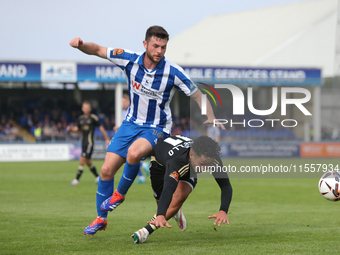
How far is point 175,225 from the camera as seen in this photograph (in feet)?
22.6

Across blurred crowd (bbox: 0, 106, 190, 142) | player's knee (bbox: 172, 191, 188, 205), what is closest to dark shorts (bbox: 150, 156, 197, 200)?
player's knee (bbox: 172, 191, 188, 205)

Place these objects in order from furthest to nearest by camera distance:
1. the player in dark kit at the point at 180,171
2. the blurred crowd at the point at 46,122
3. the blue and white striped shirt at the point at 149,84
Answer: the blurred crowd at the point at 46,122, the blue and white striped shirt at the point at 149,84, the player in dark kit at the point at 180,171

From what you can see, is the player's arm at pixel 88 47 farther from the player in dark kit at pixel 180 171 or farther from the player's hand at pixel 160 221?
the player's hand at pixel 160 221

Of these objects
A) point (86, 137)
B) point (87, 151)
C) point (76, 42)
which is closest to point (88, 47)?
point (76, 42)

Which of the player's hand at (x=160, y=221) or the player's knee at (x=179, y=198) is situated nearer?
the player's hand at (x=160, y=221)

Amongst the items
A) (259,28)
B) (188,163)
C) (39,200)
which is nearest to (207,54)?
(259,28)

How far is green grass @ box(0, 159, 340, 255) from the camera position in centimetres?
502

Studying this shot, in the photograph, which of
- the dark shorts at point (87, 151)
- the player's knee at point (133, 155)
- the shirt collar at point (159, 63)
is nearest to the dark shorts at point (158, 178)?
the player's knee at point (133, 155)

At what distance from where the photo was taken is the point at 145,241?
5422 millimetres

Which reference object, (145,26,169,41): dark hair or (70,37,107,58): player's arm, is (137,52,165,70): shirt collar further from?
(70,37,107,58): player's arm

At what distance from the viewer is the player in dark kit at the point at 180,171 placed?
193 inches

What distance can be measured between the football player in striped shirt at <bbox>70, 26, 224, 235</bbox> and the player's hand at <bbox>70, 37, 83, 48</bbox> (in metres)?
0.22

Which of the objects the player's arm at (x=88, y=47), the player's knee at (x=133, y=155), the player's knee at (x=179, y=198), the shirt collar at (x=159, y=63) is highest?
the player's arm at (x=88, y=47)

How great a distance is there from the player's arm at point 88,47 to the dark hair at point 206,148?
174 cm
